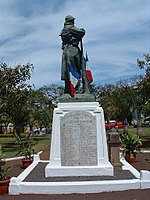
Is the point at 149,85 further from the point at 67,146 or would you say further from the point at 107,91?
the point at 107,91

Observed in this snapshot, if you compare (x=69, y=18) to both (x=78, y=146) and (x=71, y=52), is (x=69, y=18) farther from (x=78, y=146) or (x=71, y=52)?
(x=78, y=146)

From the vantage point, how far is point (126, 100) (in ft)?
125

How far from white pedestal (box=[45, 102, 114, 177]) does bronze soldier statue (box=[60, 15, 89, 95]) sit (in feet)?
3.36

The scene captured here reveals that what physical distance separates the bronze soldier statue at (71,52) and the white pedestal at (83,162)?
1.02 m

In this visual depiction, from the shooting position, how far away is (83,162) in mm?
10133

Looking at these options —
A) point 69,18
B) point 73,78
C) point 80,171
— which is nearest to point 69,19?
point 69,18

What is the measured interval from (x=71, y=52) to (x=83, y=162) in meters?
3.74

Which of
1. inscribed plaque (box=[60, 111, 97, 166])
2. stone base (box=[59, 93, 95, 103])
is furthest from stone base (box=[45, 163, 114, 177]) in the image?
stone base (box=[59, 93, 95, 103])

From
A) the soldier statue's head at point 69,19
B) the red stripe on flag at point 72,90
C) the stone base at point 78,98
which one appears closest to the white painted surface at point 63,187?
the stone base at point 78,98

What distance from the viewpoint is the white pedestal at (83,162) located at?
32.7 ft

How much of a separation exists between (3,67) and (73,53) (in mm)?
12479

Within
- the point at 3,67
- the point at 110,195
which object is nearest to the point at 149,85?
the point at 3,67

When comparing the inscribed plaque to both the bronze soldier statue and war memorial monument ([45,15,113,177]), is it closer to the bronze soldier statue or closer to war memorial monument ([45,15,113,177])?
war memorial monument ([45,15,113,177])

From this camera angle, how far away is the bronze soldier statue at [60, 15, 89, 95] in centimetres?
1103
